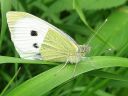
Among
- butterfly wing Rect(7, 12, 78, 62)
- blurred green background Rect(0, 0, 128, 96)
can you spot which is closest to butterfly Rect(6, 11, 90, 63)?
butterfly wing Rect(7, 12, 78, 62)

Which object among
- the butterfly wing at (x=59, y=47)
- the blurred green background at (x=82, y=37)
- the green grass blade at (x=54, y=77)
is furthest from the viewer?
the blurred green background at (x=82, y=37)

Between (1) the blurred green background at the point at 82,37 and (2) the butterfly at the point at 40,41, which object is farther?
(1) the blurred green background at the point at 82,37

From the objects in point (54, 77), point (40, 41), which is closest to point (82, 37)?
point (40, 41)

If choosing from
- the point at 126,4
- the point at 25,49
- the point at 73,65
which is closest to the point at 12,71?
the point at 25,49

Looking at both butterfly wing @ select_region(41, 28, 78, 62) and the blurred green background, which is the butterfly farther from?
the blurred green background

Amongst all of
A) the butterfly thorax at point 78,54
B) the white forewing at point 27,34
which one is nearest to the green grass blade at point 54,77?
the butterfly thorax at point 78,54

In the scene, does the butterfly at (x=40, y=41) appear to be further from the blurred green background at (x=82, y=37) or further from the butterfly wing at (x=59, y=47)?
the blurred green background at (x=82, y=37)

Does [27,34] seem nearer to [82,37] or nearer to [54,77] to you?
[54,77]
